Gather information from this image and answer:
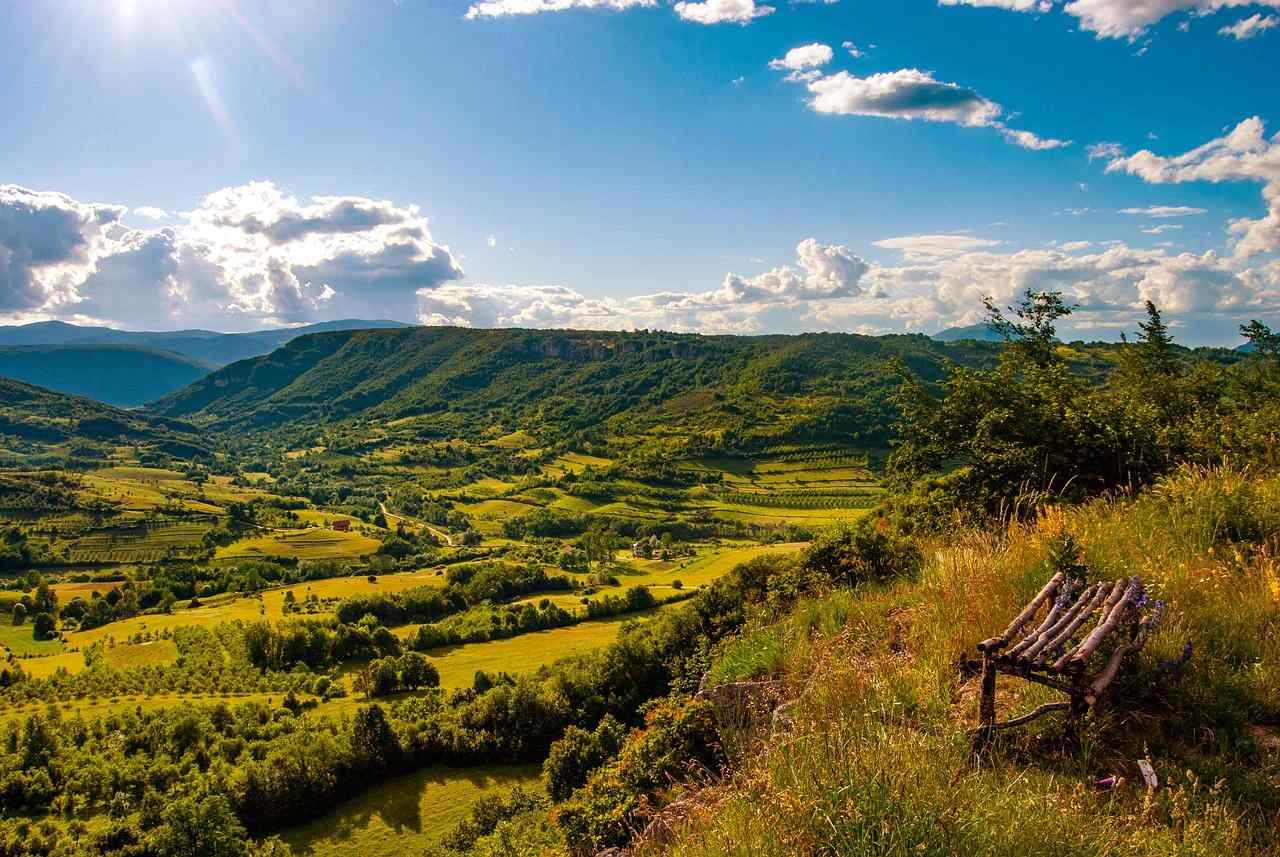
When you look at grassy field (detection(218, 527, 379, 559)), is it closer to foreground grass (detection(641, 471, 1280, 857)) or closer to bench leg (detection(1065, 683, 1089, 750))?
foreground grass (detection(641, 471, 1280, 857))

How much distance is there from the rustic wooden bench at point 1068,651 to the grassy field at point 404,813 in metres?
47.1

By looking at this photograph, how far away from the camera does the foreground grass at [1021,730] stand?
312 cm

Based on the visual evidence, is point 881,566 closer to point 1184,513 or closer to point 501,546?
point 1184,513

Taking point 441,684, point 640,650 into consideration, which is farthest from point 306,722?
point 640,650

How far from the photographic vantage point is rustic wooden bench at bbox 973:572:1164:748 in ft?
12.9

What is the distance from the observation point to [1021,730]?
171 inches

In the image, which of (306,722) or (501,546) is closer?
(306,722)

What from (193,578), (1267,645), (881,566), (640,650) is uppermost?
(1267,645)

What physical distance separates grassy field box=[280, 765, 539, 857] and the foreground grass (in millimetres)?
45654

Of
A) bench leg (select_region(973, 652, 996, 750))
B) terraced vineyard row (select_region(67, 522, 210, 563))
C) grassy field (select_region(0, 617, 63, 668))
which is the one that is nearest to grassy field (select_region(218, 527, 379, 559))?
terraced vineyard row (select_region(67, 522, 210, 563))

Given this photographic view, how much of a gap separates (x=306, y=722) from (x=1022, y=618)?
68110mm

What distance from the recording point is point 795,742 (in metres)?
3.91

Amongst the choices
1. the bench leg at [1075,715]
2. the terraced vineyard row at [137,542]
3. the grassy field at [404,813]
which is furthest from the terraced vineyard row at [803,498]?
the bench leg at [1075,715]

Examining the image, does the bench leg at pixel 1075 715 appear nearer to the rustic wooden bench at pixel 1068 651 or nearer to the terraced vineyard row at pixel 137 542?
the rustic wooden bench at pixel 1068 651
